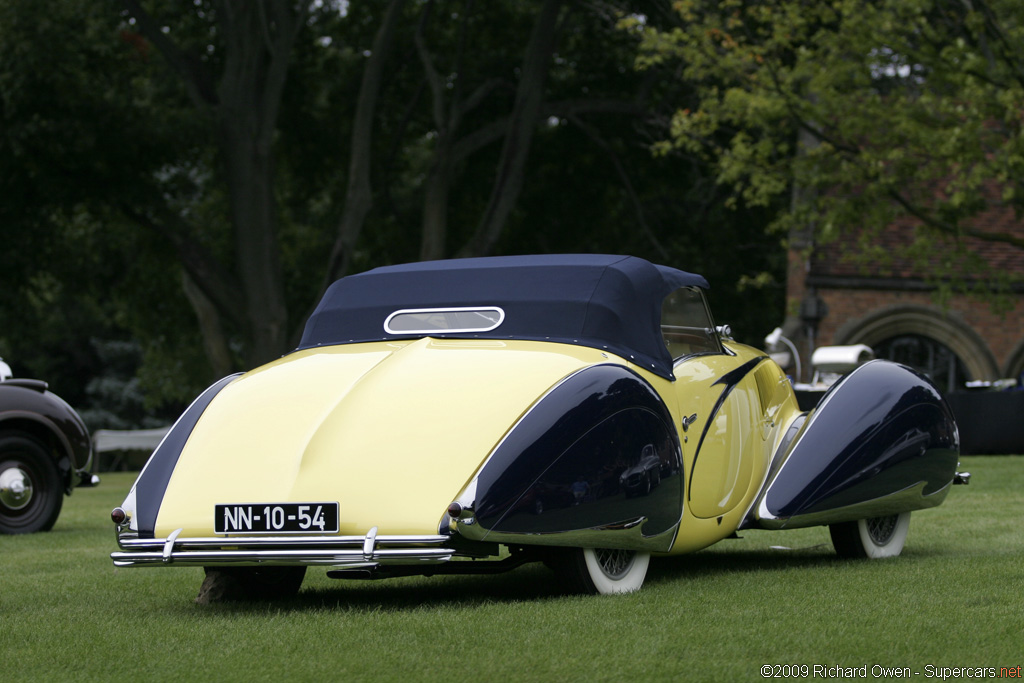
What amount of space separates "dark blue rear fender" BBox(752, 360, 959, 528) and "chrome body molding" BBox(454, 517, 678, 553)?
3.44 ft

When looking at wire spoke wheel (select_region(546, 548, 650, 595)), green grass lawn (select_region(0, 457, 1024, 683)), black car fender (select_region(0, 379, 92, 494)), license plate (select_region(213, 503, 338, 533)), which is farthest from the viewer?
black car fender (select_region(0, 379, 92, 494))

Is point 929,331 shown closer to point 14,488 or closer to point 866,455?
point 14,488

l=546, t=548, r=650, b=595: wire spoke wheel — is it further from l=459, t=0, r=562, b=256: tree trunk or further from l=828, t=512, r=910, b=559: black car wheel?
l=459, t=0, r=562, b=256: tree trunk

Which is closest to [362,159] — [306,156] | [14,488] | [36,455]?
[306,156]

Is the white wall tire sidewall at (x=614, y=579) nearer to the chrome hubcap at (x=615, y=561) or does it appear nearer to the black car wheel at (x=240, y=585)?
the chrome hubcap at (x=615, y=561)

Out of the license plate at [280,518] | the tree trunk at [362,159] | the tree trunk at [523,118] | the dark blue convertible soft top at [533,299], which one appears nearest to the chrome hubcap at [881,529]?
the dark blue convertible soft top at [533,299]

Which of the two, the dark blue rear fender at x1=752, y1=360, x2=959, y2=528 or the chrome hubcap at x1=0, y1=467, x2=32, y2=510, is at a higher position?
the dark blue rear fender at x1=752, y1=360, x2=959, y2=528

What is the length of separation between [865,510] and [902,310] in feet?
79.7

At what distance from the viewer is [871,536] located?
7.94m

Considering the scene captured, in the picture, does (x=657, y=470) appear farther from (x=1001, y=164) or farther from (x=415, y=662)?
(x=1001, y=164)

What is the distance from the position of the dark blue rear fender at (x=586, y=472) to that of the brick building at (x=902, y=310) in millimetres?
23907

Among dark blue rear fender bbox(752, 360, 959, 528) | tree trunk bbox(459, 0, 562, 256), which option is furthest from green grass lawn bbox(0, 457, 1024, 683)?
tree trunk bbox(459, 0, 562, 256)

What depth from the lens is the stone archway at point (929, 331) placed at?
30.5m

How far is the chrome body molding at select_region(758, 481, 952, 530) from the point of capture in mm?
7117
